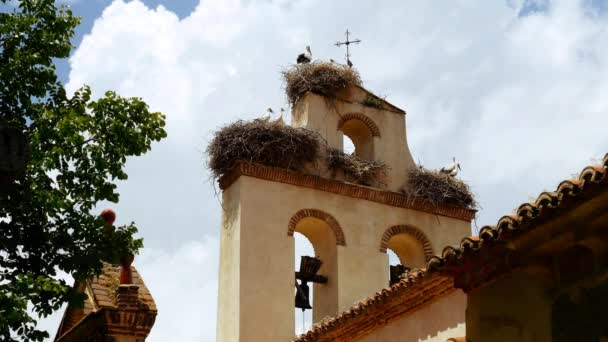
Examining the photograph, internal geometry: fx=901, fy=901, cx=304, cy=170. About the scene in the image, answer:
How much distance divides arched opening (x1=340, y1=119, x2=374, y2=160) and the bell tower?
3cm

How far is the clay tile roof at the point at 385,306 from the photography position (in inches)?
392

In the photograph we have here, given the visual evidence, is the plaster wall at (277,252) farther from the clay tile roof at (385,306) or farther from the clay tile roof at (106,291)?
the clay tile roof at (106,291)

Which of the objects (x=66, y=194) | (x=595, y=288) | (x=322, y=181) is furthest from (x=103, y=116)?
(x=322, y=181)

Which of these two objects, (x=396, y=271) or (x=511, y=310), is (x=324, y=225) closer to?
(x=396, y=271)

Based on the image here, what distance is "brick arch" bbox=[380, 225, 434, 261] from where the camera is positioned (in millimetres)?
14523

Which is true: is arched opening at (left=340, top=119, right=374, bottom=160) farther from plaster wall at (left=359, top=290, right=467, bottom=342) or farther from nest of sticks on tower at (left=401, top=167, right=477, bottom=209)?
plaster wall at (left=359, top=290, right=467, bottom=342)

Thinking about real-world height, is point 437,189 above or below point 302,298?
above

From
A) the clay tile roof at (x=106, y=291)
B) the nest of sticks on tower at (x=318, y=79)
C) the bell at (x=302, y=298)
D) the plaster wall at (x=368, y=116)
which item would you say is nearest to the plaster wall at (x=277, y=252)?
the bell at (x=302, y=298)

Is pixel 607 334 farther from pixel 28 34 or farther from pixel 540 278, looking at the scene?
pixel 28 34

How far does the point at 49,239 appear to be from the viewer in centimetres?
707

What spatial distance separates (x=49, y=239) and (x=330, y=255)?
749 centimetres

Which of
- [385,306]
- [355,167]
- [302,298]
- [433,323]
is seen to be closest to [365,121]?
[355,167]

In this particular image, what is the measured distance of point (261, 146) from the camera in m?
14.2

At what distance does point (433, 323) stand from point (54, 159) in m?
4.75
